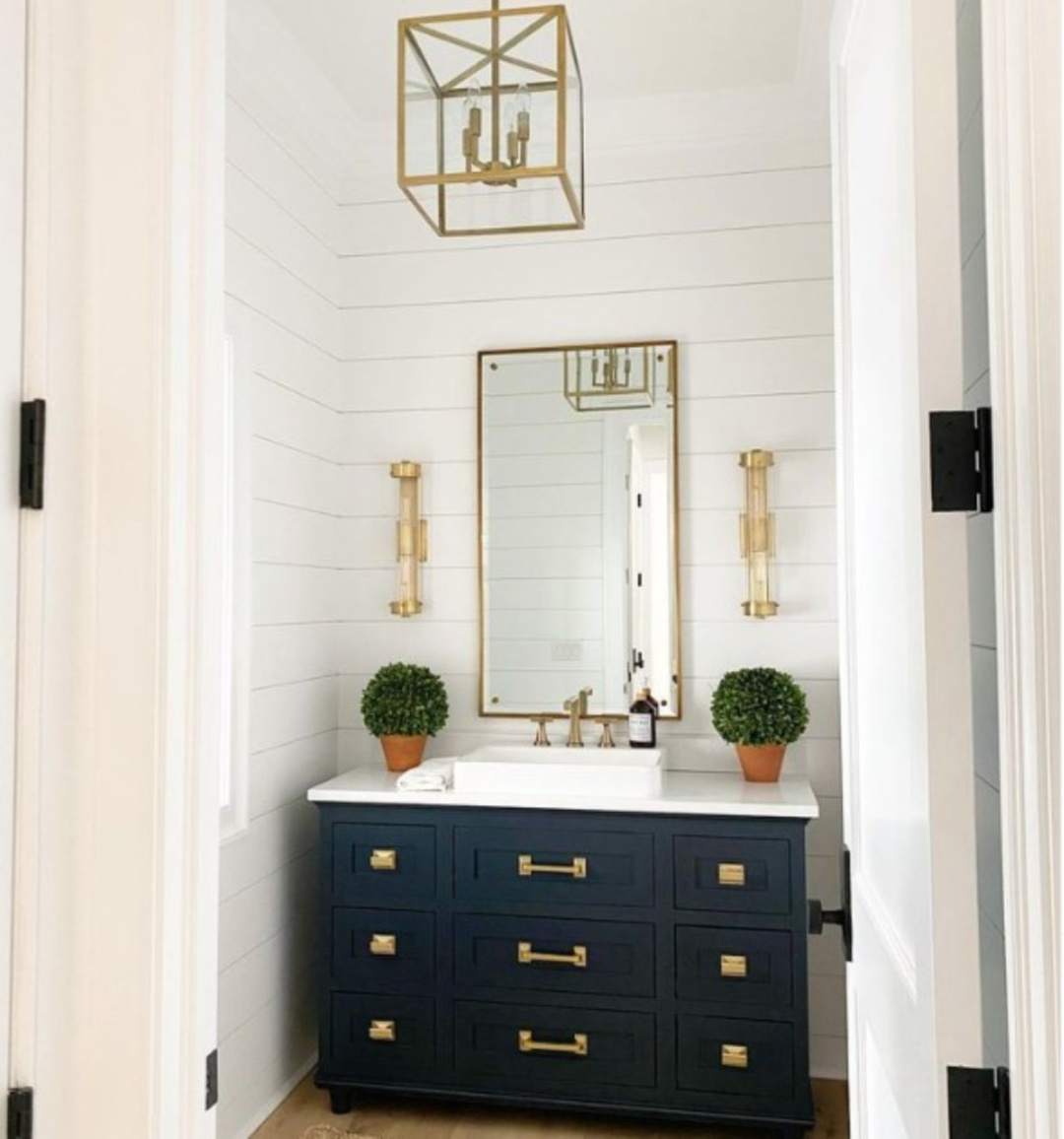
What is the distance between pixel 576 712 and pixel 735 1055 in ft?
3.42

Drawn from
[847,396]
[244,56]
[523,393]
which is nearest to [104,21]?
[847,396]

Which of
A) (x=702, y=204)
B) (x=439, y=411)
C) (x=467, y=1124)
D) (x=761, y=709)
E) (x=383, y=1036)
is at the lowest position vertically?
(x=467, y=1124)

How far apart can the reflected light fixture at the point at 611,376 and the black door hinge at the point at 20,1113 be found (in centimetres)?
273

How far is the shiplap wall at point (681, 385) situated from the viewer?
331cm

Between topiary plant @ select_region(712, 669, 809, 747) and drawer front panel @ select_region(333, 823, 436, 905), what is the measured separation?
35.2 inches

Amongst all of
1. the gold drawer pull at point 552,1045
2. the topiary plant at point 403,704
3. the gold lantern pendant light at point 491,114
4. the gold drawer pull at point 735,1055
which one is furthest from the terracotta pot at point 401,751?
the gold lantern pendant light at point 491,114

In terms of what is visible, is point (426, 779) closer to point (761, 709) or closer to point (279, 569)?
point (279, 569)

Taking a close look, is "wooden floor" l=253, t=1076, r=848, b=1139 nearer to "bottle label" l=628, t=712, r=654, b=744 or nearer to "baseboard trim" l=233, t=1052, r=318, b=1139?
"baseboard trim" l=233, t=1052, r=318, b=1139

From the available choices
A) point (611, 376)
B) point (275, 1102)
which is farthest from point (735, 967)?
point (611, 376)

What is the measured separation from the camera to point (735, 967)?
2.80 m

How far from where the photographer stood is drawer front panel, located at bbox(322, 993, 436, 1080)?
2.96 metres

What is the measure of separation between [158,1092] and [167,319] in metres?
0.73

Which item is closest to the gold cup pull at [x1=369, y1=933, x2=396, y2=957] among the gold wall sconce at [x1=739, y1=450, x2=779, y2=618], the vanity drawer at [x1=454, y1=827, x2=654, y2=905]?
the vanity drawer at [x1=454, y1=827, x2=654, y2=905]

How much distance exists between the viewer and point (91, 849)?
3.38 feet
